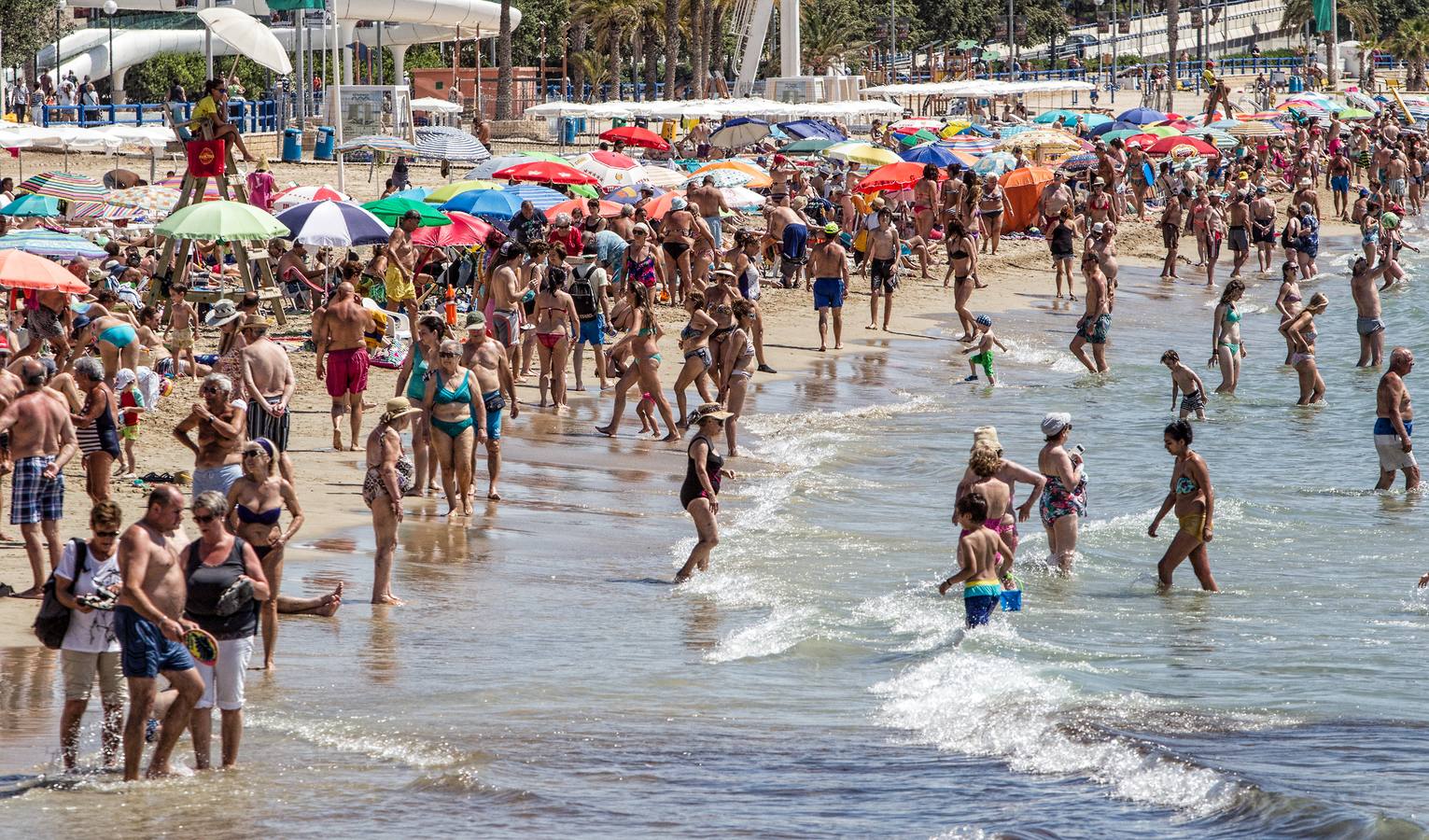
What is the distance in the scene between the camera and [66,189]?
21.0 m

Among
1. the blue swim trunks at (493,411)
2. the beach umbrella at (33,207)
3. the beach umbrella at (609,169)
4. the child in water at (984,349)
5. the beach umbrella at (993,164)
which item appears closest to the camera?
the blue swim trunks at (493,411)

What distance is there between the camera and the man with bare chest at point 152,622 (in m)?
6.41

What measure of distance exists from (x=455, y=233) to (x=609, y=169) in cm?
796

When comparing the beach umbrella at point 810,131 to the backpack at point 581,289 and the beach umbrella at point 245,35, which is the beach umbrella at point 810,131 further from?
the backpack at point 581,289

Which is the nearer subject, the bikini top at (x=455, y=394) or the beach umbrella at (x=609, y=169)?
the bikini top at (x=455, y=394)

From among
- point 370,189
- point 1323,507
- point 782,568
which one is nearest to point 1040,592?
point 782,568

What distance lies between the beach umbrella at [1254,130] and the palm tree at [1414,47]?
33767 millimetres

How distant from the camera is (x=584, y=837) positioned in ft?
20.8

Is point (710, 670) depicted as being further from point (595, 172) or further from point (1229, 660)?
point (595, 172)

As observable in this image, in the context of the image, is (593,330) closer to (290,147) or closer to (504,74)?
(290,147)

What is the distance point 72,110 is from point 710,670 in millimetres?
31196

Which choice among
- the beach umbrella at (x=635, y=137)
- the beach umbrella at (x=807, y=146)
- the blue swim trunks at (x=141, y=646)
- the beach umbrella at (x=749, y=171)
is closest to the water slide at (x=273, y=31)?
the beach umbrella at (x=635, y=137)

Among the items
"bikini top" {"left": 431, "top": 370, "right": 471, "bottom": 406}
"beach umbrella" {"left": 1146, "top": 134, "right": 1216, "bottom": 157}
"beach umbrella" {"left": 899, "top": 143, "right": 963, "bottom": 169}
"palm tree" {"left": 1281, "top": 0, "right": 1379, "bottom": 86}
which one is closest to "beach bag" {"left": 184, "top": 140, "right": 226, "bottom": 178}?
"bikini top" {"left": 431, "top": 370, "right": 471, "bottom": 406}

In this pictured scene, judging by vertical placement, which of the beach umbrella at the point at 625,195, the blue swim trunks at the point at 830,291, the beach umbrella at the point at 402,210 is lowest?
the blue swim trunks at the point at 830,291
